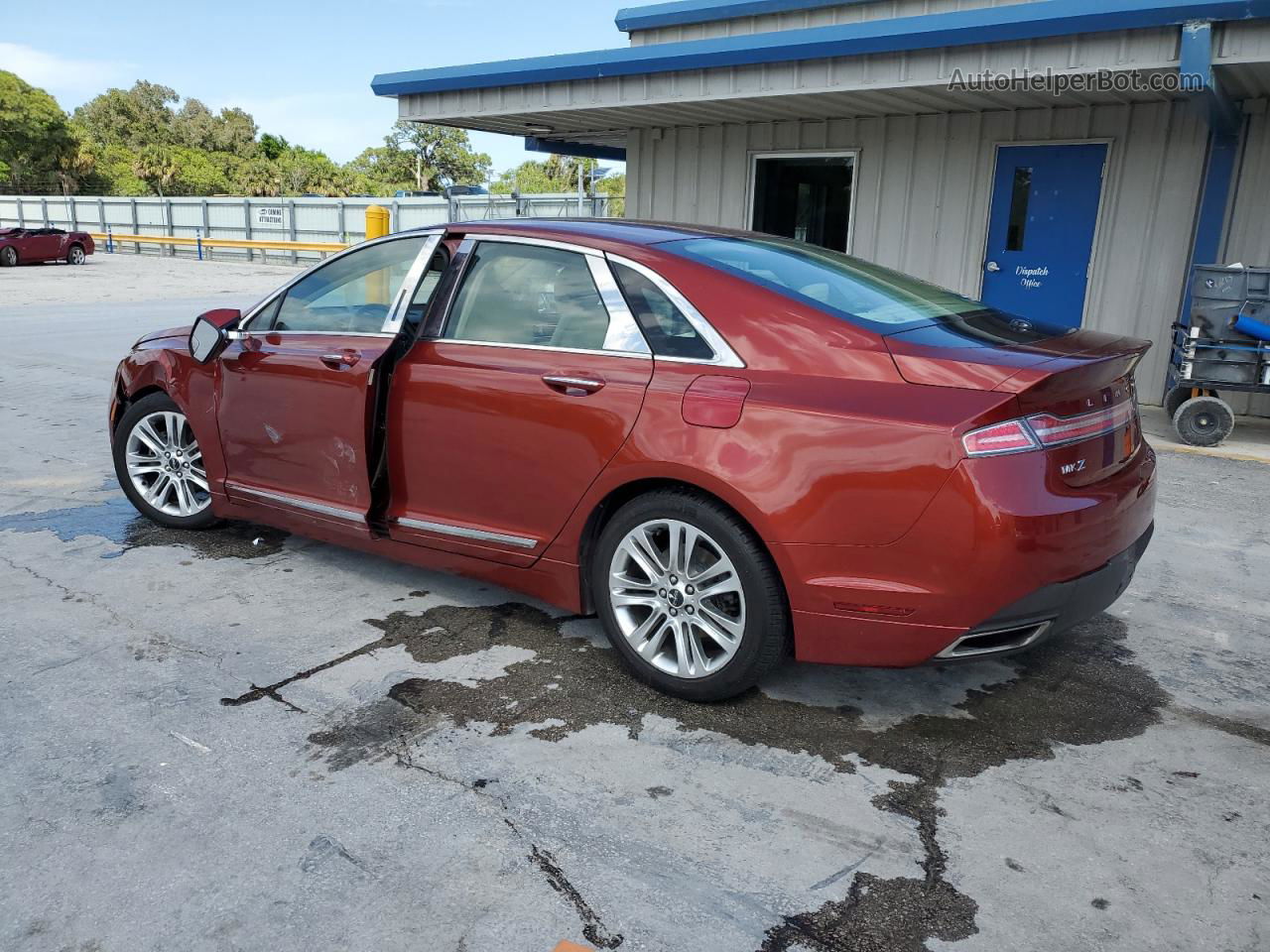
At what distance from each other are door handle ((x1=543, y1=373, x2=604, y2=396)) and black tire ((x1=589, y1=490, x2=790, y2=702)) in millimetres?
422

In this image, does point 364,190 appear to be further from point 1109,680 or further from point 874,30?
point 1109,680

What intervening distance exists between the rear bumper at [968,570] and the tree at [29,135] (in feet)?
205

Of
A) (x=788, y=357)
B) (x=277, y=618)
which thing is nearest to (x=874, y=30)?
(x=788, y=357)

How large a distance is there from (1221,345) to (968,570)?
602cm

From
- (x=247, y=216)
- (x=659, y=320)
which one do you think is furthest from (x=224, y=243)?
(x=659, y=320)

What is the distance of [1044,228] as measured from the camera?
975cm

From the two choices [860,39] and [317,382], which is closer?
[317,382]

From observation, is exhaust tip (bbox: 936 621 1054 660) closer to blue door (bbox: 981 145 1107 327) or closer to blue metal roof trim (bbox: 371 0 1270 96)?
blue metal roof trim (bbox: 371 0 1270 96)

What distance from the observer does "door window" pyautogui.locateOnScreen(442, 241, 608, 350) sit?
12.3 feet

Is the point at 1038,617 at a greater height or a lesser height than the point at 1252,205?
lesser

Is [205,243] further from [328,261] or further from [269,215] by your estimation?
[328,261]

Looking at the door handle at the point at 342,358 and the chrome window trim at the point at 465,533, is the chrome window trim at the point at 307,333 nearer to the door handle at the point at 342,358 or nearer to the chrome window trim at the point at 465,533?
the door handle at the point at 342,358

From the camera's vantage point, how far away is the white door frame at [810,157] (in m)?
10.7

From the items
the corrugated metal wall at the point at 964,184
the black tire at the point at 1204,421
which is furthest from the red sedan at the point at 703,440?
the corrugated metal wall at the point at 964,184
